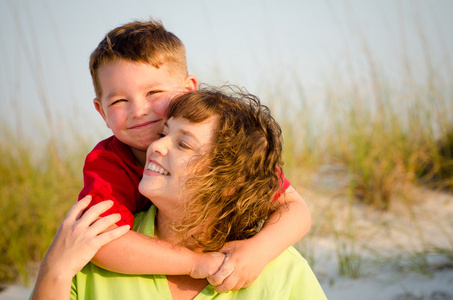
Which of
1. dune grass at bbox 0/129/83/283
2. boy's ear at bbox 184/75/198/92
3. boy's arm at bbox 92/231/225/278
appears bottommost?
dune grass at bbox 0/129/83/283

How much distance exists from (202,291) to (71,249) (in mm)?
537

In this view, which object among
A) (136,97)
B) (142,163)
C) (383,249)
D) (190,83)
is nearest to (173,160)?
(136,97)

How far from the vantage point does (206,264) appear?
1679mm

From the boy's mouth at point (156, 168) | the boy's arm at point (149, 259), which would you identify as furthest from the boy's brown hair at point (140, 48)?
the boy's arm at point (149, 259)

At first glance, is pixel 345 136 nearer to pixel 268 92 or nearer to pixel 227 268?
pixel 268 92

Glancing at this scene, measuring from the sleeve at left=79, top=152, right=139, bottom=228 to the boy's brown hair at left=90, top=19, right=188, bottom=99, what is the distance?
388mm

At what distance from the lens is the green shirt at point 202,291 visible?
5.60 ft

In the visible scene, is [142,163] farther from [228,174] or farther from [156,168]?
[228,174]

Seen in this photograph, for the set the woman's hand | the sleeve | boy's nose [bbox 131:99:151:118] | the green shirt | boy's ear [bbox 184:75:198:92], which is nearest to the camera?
the woman's hand

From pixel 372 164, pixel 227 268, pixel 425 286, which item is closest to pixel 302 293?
pixel 227 268

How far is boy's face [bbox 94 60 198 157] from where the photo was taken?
201 centimetres

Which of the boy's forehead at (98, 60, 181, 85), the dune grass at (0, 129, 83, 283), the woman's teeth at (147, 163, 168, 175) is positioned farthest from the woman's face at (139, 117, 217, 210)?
the dune grass at (0, 129, 83, 283)

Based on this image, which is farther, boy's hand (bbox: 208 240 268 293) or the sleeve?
the sleeve

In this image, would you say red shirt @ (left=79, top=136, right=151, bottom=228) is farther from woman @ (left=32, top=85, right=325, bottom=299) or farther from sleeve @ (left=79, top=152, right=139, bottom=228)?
woman @ (left=32, top=85, right=325, bottom=299)
